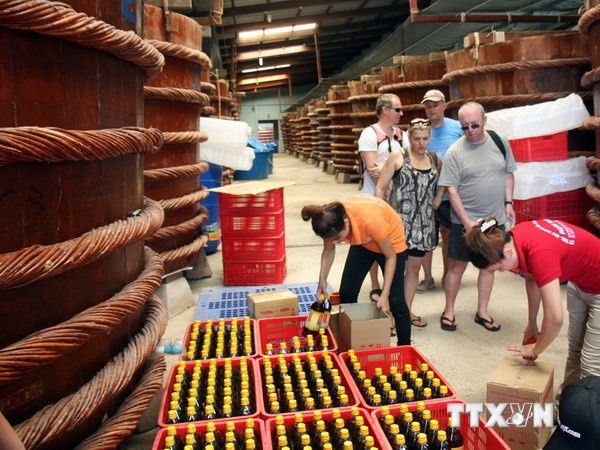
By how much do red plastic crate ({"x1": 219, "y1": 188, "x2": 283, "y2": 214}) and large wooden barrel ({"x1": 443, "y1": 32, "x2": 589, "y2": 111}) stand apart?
264 centimetres

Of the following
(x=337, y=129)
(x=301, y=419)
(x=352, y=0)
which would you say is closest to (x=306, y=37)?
(x=352, y=0)

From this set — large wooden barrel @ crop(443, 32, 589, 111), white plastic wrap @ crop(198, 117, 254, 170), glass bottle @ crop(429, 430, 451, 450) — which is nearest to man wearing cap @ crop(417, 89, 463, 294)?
large wooden barrel @ crop(443, 32, 589, 111)

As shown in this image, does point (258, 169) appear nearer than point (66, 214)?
No

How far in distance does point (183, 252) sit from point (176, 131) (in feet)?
3.88

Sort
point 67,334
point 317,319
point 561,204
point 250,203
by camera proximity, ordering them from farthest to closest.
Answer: point 250,203, point 561,204, point 317,319, point 67,334

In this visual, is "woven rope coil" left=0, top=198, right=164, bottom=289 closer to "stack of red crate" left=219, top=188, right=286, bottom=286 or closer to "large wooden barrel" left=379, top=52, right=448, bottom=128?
"stack of red crate" left=219, top=188, right=286, bottom=286

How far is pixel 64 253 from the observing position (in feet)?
6.10

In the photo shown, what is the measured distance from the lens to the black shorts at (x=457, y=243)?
4.45 meters

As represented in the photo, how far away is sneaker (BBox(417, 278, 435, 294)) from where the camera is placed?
5614 millimetres

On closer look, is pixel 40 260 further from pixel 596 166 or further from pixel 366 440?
pixel 596 166

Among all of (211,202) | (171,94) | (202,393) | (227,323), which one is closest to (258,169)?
(211,202)

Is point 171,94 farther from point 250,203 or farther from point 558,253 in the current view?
point 558,253

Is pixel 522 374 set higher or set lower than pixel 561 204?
lower

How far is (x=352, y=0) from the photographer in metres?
16.8
